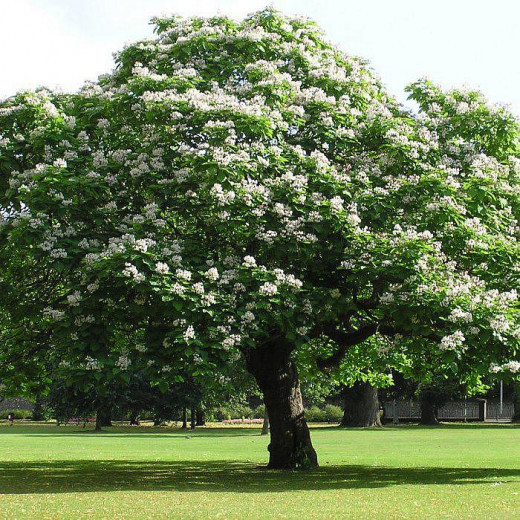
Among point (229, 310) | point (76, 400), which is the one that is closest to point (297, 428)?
point (229, 310)

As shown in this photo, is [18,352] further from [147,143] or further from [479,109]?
[479,109]

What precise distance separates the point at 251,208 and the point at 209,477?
745cm

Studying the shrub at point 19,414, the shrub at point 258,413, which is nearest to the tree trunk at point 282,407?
the shrub at point 258,413

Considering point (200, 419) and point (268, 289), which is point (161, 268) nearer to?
point (268, 289)

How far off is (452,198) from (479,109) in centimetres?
335

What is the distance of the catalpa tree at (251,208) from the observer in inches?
656

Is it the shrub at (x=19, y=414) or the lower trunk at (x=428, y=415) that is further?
the shrub at (x=19, y=414)

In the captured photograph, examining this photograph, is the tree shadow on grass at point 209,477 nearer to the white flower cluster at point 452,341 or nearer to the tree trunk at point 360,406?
the white flower cluster at point 452,341

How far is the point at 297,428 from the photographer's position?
22422mm

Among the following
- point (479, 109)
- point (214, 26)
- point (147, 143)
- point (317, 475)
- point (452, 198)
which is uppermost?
point (214, 26)

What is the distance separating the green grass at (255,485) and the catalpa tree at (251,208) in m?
2.66

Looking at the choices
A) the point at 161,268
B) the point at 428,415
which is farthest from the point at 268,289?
the point at 428,415

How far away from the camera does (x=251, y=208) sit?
17406mm

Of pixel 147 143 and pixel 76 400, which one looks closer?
pixel 147 143
